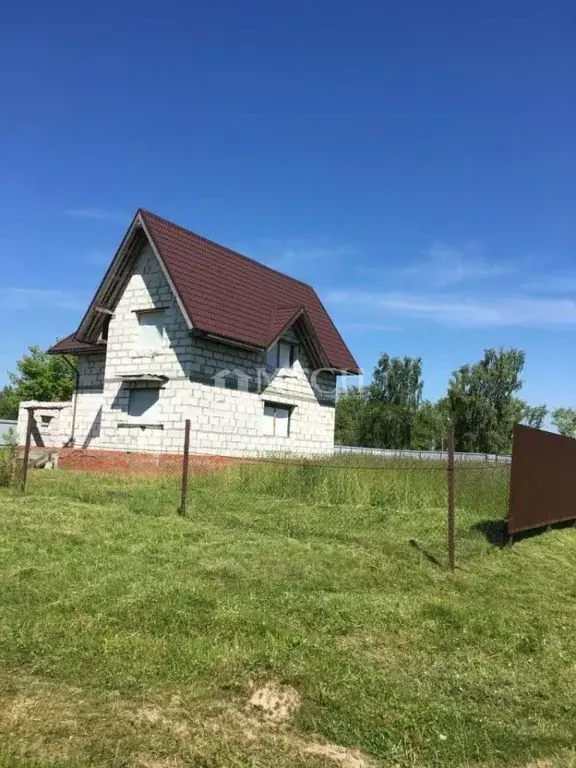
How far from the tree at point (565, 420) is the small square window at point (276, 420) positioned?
6525 centimetres

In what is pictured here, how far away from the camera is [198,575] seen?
22.0 feet

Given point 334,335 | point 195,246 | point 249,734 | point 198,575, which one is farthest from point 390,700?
point 334,335

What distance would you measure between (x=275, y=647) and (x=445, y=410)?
5655 centimetres

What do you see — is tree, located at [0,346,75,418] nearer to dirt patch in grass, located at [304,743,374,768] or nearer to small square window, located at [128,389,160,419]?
small square window, located at [128,389,160,419]

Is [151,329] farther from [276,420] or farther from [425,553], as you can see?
[425,553]

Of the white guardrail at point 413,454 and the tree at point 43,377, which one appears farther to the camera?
the tree at point 43,377

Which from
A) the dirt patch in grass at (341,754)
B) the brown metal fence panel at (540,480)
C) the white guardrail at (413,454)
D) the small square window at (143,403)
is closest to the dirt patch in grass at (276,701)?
the dirt patch in grass at (341,754)

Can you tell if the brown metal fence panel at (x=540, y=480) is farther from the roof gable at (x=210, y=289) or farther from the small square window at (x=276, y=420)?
the small square window at (x=276, y=420)

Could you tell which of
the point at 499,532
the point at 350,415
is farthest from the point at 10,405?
the point at 499,532

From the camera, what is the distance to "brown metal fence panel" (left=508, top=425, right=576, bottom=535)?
369 inches

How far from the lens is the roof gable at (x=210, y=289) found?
19156 mm

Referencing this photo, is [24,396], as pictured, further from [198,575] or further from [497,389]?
[198,575]

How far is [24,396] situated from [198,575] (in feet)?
168

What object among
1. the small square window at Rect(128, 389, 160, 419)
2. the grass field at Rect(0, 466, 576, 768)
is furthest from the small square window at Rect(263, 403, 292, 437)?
the grass field at Rect(0, 466, 576, 768)
